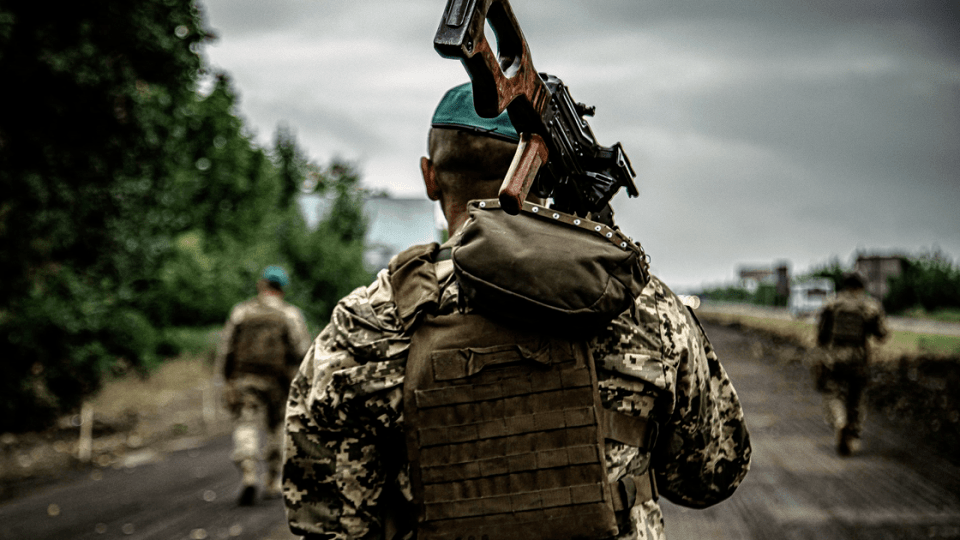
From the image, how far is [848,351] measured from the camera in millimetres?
8977

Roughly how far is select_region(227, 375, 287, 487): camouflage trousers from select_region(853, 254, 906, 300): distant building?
13.8 meters

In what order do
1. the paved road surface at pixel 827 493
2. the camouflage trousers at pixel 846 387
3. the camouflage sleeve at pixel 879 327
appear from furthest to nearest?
the camouflage sleeve at pixel 879 327
the camouflage trousers at pixel 846 387
the paved road surface at pixel 827 493

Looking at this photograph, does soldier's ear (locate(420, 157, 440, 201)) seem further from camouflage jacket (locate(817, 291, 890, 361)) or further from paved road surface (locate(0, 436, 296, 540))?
camouflage jacket (locate(817, 291, 890, 361))

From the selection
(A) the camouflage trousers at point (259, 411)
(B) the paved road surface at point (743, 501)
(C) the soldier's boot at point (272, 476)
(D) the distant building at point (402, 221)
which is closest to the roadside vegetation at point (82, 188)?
(B) the paved road surface at point (743, 501)

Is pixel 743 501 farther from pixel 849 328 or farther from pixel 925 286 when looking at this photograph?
pixel 925 286

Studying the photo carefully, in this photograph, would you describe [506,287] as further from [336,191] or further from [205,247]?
[205,247]

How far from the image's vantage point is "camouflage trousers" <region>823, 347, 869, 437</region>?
8572 millimetres

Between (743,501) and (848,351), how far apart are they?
342 cm

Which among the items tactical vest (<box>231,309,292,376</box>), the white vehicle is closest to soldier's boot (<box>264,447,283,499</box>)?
tactical vest (<box>231,309,292,376</box>)

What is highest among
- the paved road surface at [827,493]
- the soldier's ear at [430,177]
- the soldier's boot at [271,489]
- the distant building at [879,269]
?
the soldier's ear at [430,177]

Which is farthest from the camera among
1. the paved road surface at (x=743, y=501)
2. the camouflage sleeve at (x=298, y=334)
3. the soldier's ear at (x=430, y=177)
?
the camouflage sleeve at (x=298, y=334)

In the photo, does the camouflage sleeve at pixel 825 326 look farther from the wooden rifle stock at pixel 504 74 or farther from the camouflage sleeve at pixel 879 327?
the wooden rifle stock at pixel 504 74

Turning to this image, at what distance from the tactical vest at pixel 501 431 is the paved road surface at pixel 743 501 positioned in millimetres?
4226

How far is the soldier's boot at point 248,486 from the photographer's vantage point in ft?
22.4
